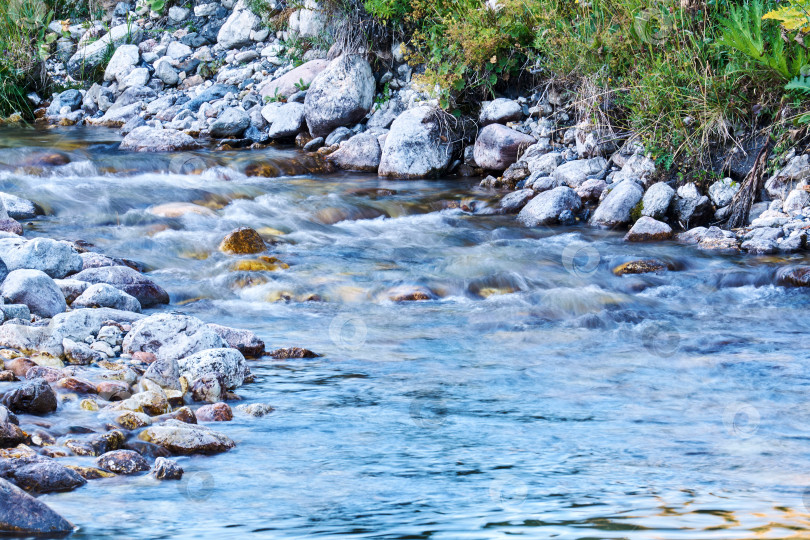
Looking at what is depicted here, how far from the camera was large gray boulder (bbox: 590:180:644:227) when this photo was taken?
24.3ft

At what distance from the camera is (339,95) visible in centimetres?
1058

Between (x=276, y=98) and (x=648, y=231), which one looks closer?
(x=648, y=231)

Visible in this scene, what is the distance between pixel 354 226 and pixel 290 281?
6.60 ft

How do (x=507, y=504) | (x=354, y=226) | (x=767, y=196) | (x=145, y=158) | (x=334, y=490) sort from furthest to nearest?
(x=145, y=158) < (x=354, y=226) < (x=767, y=196) < (x=334, y=490) < (x=507, y=504)

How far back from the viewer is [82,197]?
7980mm

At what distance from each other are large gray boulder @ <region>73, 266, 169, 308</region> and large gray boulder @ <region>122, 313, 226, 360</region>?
1071mm

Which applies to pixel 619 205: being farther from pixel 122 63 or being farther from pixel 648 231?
pixel 122 63

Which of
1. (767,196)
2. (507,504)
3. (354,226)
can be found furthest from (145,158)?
(507,504)

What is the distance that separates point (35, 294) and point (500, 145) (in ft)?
19.0

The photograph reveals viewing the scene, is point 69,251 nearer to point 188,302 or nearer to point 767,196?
point 188,302

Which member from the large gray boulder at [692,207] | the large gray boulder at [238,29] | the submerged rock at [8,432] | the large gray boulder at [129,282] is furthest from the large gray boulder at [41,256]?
the large gray boulder at [238,29]

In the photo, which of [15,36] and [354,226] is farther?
[15,36]

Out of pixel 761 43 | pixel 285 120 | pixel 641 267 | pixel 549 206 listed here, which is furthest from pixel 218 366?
pixel 285 120

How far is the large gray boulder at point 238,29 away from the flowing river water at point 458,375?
221 inches
